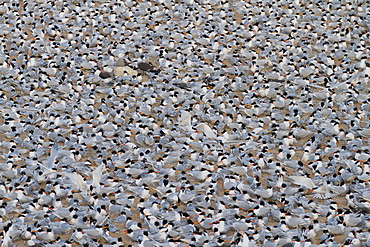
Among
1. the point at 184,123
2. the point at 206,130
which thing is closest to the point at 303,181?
the point at 206,130

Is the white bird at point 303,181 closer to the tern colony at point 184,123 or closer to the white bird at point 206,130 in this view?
the tern colony at point 184,123

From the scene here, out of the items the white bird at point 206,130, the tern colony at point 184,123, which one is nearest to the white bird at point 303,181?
the tern colony at point 184,123

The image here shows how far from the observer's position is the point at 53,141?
7.55 ft

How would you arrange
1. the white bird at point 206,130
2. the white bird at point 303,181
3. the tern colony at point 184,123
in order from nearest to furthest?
the tern colony at point 184,123 < the white bird at point 303,181 < the white bird at point 206,130

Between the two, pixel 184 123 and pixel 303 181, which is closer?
pixel 303 181

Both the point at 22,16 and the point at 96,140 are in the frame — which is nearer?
the point at 96,140

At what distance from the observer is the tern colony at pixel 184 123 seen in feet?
6.54

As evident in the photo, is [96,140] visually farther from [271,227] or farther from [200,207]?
[271,227]

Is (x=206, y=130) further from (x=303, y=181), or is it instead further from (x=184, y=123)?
(x=303, y=181)

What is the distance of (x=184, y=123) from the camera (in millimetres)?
2402

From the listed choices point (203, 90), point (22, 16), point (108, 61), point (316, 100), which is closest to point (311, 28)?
point (316, 100)

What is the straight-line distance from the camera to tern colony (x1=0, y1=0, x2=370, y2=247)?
1.99 m

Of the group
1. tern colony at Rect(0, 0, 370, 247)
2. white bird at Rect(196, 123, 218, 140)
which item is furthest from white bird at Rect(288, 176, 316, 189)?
white bird at Rect(196, 123, 218, 140)

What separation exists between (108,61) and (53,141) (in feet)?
2.22
